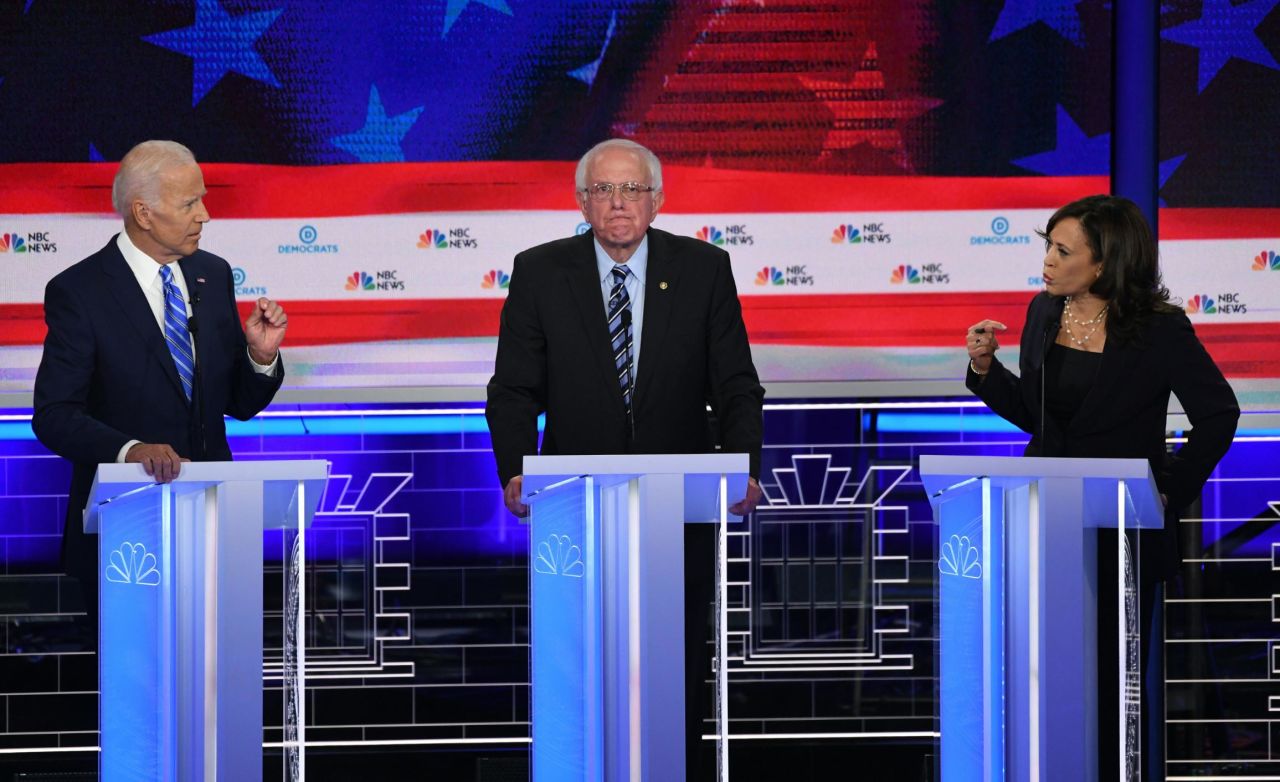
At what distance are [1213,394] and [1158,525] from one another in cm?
77

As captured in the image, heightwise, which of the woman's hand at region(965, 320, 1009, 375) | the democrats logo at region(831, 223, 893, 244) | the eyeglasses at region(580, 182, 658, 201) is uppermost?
the democrats logo at region(831, 223, 893, 244)

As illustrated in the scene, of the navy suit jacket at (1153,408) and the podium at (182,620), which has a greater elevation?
the navy suit jacket at (1153,408)

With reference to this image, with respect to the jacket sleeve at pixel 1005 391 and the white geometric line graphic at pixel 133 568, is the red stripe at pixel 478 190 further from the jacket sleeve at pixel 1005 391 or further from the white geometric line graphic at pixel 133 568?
the white geometric line graphic at pixel 133 568

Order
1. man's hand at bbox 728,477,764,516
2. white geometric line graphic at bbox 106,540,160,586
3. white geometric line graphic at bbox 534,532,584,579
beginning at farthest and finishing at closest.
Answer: man's hand at bbox 728,477,764,516 < white geometric line graphic at bbox 534,532,584,579 < white geometric line graphic at bbox 106,540,160,586

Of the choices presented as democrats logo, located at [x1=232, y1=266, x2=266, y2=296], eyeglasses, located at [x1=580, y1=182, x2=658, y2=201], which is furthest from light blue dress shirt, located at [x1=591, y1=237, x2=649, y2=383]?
democrats logo, located at [x1=232, y1=266, x2=266, y2=296]

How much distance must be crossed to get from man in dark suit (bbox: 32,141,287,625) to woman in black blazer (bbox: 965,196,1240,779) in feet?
5.91

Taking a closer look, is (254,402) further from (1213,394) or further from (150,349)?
(1213,394)

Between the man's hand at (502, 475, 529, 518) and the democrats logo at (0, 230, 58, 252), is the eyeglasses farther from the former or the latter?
the democrats logo at (0, 230, 58, 252)

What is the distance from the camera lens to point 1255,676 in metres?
4.81

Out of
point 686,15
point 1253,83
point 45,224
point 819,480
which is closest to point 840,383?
point 819,480

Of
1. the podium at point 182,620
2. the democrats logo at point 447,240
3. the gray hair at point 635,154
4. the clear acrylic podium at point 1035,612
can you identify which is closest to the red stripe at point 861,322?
the democrats logo at point 447,240

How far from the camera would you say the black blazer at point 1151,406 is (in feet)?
11.3

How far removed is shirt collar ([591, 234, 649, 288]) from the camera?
11.8 feet

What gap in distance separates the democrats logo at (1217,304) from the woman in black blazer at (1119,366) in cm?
123
